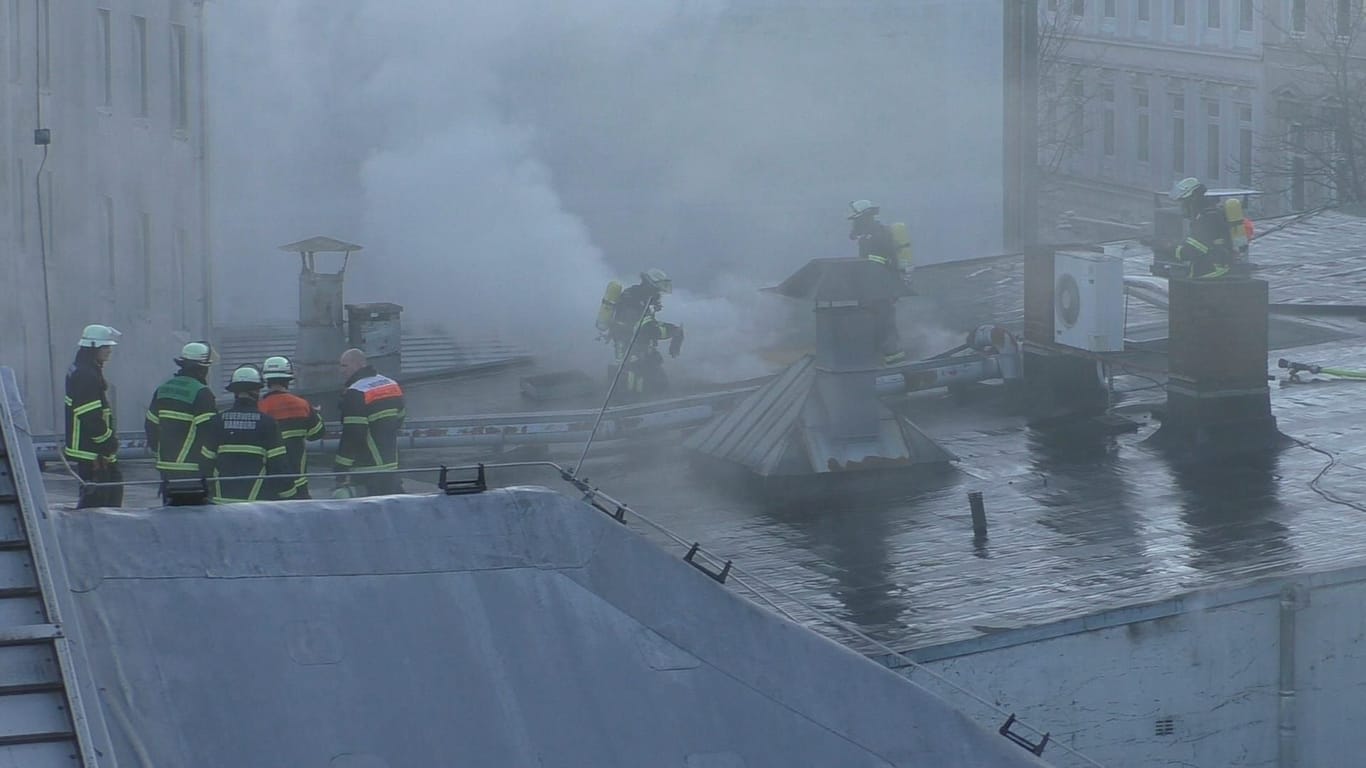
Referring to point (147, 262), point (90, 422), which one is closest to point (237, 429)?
point (90, 422)

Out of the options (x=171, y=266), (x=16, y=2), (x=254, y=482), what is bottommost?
(x=254, y=482)

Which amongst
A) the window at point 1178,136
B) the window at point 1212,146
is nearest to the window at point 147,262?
the window at point 1212,146

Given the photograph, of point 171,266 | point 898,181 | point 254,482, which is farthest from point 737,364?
point 898,181

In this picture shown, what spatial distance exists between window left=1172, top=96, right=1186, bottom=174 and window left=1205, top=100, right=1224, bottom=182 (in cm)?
85

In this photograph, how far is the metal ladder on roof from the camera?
505 centimetres

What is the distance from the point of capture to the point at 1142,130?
3881 centimetres

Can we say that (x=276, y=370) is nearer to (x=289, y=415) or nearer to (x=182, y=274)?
(x=289, y=415)

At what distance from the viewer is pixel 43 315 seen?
45.1ft

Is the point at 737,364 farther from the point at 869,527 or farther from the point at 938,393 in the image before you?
the point at 869,527

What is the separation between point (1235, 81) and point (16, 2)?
89.9 ft

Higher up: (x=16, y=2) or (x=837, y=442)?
(x=16, y=2)

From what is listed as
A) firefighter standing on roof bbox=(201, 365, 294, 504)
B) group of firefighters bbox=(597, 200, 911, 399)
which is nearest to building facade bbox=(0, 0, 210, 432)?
group of firefighters bbox=(597, 200, 911, 399)

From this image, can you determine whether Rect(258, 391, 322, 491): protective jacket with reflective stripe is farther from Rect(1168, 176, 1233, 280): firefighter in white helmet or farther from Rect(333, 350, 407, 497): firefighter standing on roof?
Rect(1168, 176, 1233, 280): firefighter in white helmet

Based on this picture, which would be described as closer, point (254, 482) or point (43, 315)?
point (254, 482)
